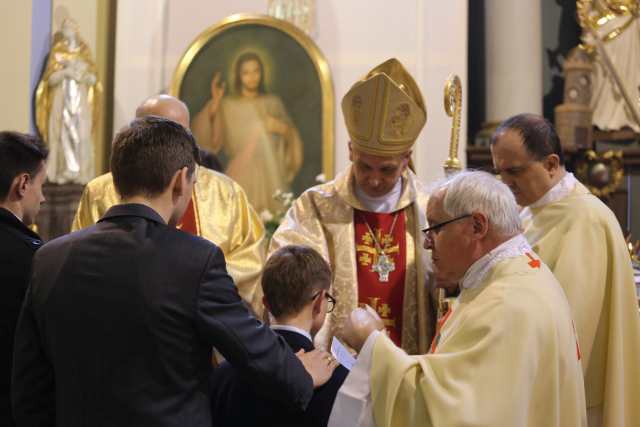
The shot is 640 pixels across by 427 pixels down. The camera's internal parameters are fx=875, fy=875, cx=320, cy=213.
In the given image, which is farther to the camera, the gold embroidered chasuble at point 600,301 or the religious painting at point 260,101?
the religious painting at point 260,101

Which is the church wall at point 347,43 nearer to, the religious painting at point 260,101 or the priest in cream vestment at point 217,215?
the religious painting at point 260,101

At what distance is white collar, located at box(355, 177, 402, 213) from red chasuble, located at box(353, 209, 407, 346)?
3 cm

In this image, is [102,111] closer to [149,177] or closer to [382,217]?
[382,217]

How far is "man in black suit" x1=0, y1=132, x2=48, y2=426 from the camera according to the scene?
2674 mm

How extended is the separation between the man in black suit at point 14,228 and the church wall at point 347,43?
18.8ft

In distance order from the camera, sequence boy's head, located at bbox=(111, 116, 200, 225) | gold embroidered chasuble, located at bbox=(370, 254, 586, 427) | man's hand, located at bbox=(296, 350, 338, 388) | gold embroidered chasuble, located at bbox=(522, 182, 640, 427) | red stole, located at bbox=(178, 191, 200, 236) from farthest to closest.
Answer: red stole, located at bbox=(178, 191, 200, 236) → gold embroidered chasuble, located at bbox=(522, 182, 640, 427) → man's hand, located at bbox=(296, 350, 338, 388) → gold embroidered chasuble, located at bbox=(370, 254, 586, 427) → boy's head, located at bbox=(111, 116, 200, 225)

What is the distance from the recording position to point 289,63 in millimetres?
8500

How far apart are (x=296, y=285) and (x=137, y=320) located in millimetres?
626

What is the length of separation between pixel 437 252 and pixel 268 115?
6046 millimetres

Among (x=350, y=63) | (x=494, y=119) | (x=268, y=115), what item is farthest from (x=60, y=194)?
(x=494, y=119)

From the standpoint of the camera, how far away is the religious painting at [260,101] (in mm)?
8492

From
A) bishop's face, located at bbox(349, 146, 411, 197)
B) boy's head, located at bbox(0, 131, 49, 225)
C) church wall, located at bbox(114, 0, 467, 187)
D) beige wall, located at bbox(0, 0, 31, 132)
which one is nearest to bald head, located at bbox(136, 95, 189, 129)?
bishop's face, located at bbox(349, 146, 411, 197)

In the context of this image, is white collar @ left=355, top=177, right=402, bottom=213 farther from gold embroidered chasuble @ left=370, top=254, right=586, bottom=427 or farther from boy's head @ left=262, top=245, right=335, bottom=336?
gold embroidered chasuble @ left=370, top=254, right=586, bottom=427

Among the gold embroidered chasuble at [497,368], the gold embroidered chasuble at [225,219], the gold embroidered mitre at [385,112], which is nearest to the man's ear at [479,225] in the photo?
the gold embroidered chasuble at [497,368]
